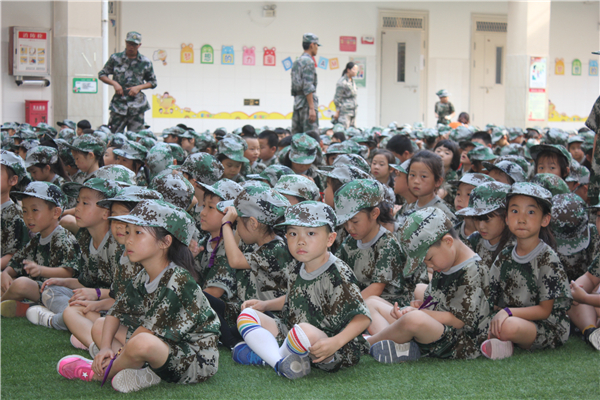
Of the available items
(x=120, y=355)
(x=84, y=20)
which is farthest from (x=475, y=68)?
(x=120, y=355)

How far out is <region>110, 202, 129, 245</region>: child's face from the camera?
8.97ft

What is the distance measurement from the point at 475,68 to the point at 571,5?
11.5 feet

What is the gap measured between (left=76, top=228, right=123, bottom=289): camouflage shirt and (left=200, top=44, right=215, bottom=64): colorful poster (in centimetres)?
1162

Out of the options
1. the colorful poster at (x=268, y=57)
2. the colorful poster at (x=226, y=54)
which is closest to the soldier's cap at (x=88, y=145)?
the colorful poster at (x=226, y=54)

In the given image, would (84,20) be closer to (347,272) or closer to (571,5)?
(347,272)

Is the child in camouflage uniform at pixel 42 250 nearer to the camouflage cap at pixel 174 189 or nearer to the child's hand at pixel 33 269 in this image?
the child's hand at pixel 33 269

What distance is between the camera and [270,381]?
106 inches

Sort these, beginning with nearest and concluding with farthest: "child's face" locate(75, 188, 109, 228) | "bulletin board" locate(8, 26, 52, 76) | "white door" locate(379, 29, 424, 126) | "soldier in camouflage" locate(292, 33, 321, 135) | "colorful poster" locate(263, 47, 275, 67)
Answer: "child's face" locate(75, 188, 109, 228)
"soldier in camouflage" locate(292, 33, 321, 135)
"bulletin board" locate(8, 26, 52, 76)
"colorful poster" locate(263, 47, 275, 67)
"white door" locate(379, 29, 424, 126)

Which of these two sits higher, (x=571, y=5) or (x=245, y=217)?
(x=571, y=5)

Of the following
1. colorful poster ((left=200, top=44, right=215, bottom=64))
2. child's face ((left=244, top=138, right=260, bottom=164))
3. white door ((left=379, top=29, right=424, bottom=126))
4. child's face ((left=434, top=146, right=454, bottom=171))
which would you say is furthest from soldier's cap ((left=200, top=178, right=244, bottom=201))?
white door ((left=379, top=29, right=424, bottom=126))

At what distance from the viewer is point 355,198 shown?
10.4 ft

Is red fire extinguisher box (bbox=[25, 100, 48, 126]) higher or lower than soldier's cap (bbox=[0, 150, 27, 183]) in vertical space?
higher

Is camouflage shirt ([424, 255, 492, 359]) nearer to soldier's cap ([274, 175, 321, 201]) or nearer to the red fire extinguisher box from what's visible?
soldier's cap ([274, 175, 321, 201])

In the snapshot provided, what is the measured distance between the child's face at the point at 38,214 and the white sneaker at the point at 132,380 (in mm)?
1549
